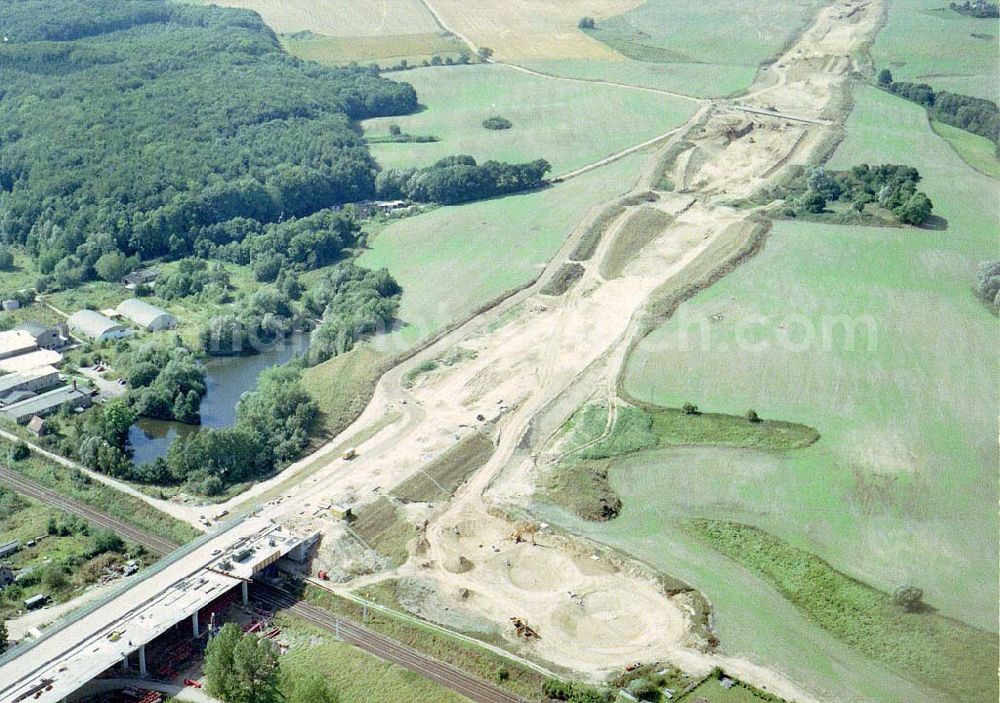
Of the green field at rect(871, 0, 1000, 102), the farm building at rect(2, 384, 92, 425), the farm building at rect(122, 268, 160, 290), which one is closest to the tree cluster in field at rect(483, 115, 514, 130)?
the farm building at rect(122, 268, 160, 290)

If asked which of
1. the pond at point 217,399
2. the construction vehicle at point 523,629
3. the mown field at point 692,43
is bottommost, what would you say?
the pond at point 217,399

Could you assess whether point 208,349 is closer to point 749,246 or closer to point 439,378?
point 439,378

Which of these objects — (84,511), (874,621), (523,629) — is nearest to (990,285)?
(874,621)

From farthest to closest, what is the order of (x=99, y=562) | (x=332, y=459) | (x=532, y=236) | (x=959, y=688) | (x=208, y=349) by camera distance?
1. (x=532, y=236)
2. (x=208, y=349)
3. (x=332, y=459)
4. (x=99, y=562)
5. (x=959, y=688)

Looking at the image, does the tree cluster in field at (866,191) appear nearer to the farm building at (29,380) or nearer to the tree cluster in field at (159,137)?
the tree cluster in field at (159,137)

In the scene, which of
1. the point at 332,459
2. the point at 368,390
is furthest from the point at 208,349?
the point at 332,459

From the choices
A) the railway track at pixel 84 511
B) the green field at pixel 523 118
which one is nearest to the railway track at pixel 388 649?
the railway track at pixel 84 511
